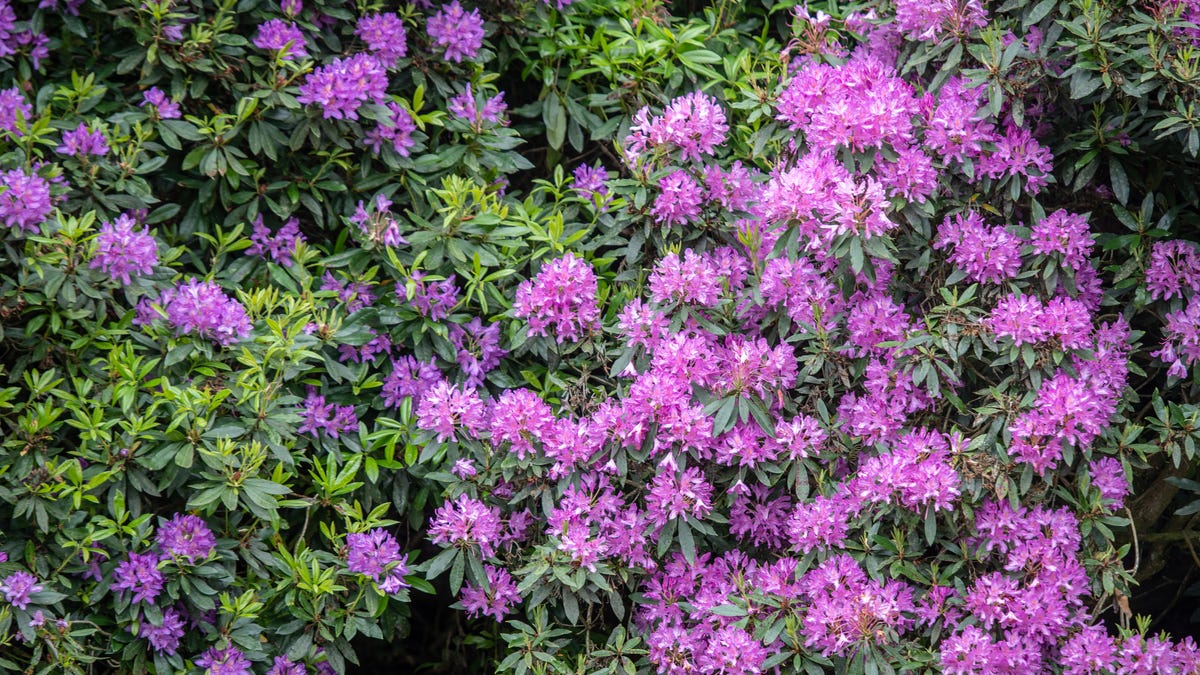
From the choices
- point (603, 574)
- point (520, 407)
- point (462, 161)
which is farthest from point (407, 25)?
point (603, 574)

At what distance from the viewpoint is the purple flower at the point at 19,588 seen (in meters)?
2.72

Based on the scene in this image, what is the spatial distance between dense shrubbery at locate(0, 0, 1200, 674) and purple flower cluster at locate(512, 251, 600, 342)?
13 millimetres

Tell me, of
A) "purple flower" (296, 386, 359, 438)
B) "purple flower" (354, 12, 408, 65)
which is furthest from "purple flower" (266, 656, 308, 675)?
"purple flower" (354, 12, 408, 65)

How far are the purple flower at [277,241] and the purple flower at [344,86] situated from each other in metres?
0.35

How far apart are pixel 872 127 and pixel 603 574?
4.17 ft

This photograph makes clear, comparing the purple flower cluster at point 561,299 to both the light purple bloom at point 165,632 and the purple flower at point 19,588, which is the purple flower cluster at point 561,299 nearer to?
the light purple bloom at point 165,632

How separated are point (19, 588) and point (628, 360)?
5.07 ft

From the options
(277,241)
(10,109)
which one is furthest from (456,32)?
(10,109)

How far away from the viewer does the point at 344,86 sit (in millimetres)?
3209

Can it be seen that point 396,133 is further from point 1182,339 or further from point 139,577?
point 1182,339

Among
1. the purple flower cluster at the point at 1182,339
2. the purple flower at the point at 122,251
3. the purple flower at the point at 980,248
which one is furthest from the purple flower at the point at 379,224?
the purple flower cluster at the point at 1182,339

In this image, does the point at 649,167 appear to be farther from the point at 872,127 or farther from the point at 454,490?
the point at 454,490

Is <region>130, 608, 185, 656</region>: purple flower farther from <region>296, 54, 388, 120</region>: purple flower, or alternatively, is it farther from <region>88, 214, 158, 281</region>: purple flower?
<region>296, 54, 388, 120</region>: purple flower

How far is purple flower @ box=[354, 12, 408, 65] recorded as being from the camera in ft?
11.0
